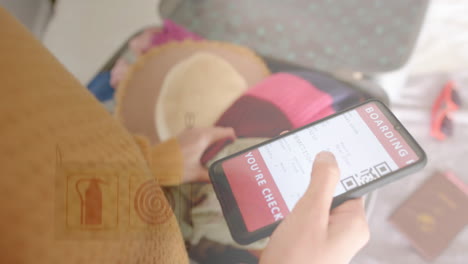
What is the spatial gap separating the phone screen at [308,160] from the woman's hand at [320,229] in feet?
0.03

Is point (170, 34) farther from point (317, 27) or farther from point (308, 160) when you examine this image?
point (308, 160)

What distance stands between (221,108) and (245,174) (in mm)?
182

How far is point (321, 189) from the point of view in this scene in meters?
0.25

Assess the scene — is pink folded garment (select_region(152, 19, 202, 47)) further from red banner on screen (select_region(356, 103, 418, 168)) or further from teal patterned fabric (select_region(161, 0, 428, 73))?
red banner on screen (select_region(356, 103, 418, 168))

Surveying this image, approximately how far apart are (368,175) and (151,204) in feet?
0.54

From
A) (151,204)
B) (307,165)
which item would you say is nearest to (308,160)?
(307,165)

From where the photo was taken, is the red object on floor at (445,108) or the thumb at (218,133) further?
the red object on floor at (445,108)

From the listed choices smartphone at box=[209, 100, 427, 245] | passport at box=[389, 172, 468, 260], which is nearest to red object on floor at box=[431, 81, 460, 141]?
Answer: passport at box=[389, 172, 468, 260]

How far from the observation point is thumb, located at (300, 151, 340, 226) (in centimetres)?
25

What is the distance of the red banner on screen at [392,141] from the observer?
274 mm

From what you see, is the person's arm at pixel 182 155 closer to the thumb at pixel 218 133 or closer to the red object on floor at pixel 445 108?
the thumb at pixel 218 133

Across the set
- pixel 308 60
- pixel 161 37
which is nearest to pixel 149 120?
pixel 161 37

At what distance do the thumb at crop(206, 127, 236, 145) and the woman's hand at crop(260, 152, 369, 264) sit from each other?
0.39 feet

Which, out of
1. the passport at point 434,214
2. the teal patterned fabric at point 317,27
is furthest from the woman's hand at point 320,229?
the teal patterned fabric at point 317,27
